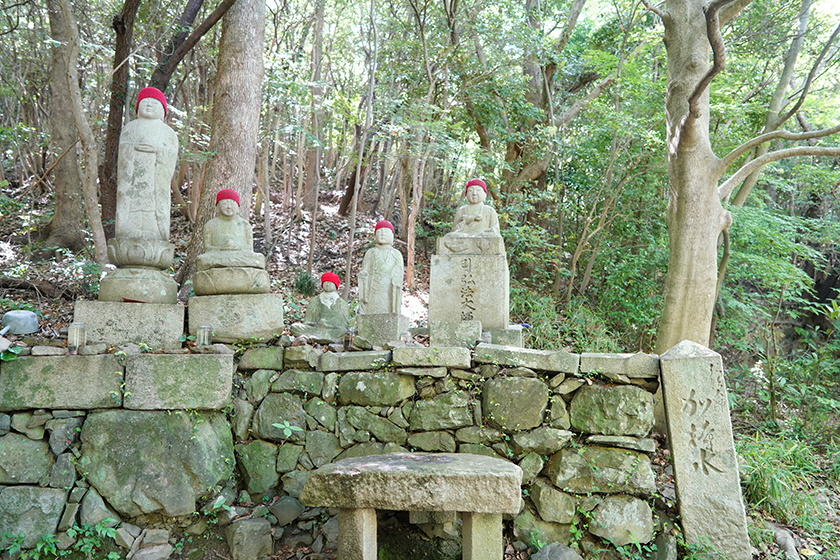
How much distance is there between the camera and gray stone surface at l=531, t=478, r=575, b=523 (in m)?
4.14

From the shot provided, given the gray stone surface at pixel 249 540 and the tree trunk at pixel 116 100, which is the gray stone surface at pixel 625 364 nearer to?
the gray stone surface at pixel 249 540

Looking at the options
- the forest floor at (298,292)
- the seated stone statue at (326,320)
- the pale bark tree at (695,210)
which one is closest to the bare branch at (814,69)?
the pale bark tree at (695,210)

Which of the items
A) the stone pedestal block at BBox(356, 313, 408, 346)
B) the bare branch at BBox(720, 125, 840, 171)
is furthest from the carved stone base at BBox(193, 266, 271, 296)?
the bare branch at BBox(720, 125, 840, 171)

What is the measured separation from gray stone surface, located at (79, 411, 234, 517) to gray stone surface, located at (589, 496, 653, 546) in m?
3.16

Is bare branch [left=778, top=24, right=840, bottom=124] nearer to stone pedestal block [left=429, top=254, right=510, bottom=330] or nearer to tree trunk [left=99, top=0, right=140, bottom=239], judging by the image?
stone pedestal block [left=429, top=254, right=510, bottom=330]

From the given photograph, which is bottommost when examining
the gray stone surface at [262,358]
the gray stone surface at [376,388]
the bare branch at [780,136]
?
the gray stone surface at [376,388]

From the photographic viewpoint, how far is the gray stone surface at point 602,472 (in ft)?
13.6

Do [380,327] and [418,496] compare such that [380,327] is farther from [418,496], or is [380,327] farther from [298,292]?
[298,292]

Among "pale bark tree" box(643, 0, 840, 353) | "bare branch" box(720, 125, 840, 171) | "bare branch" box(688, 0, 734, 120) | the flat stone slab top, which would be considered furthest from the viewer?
"pale bark tree" box(643, 0, 840, 353)

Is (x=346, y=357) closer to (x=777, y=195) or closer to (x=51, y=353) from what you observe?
(x=51, y=353)

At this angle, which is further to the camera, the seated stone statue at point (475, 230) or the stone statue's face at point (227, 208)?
the seated stone statue at point (475, 230)

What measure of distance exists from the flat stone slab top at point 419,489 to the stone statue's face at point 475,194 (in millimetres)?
3179

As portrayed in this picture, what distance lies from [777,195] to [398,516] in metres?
14.7

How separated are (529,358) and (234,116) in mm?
5420
